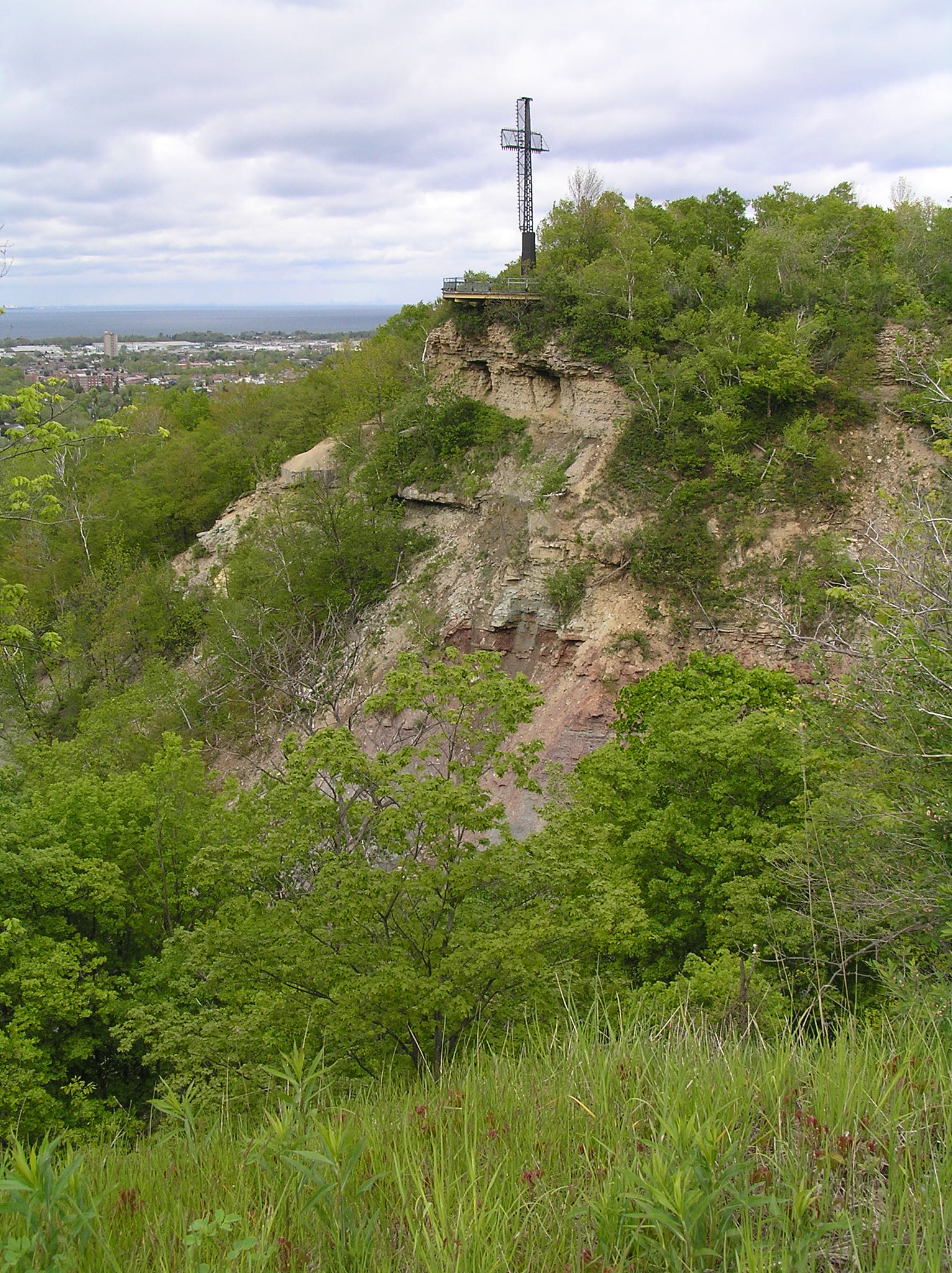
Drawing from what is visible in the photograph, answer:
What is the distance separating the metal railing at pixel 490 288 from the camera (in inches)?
1194

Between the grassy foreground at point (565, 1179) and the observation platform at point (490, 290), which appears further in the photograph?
the observation platform at point (490, 290)

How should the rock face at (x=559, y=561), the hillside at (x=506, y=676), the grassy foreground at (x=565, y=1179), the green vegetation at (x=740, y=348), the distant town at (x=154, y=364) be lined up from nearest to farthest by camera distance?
the grassy foreground at (x=565, y=1179), the hillside at (x=506, y=676), the rock face at (x=559, y=561), the green vegetation at (x=740, y=348), the distant town at (x=154, y=364)

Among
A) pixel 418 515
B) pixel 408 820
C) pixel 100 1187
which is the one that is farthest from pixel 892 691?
pixel 418 515

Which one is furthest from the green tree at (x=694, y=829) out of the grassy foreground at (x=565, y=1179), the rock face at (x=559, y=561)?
the grassy foreground at (x=565, y=1179)

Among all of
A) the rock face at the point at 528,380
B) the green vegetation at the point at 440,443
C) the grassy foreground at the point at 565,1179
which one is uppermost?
the rock face at the point at 528,380

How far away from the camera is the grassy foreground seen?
2607 mm

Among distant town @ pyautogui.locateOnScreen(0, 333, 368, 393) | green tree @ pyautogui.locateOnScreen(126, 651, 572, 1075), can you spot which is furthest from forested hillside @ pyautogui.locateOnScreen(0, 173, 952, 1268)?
distant town @ pyautogui.locateOnScreen(0, 333, 368, 393)

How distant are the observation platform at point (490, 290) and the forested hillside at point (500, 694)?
1.70ft

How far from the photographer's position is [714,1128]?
10.00 ft

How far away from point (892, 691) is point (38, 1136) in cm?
1076

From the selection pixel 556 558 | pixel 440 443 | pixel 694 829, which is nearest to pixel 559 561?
pixel 556 558

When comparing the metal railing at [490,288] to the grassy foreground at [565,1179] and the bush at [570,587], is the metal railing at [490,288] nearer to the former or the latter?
the bush at [570,587]

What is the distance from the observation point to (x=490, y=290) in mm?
30750

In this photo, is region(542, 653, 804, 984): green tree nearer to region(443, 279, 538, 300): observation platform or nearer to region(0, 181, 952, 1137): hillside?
region(0, 181, 952, 1137): hillside
